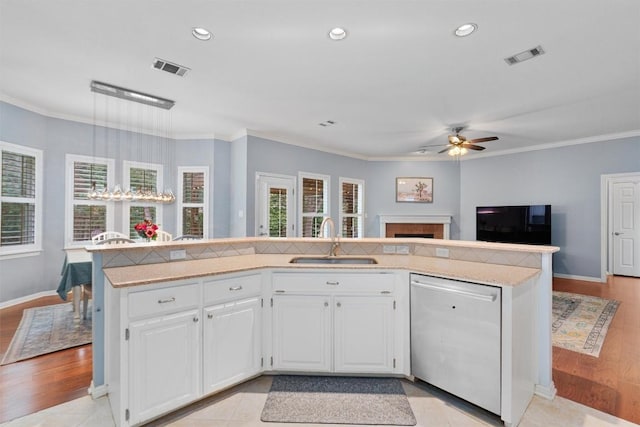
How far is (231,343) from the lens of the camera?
2.22 m

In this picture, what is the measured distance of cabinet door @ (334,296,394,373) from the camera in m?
2.41

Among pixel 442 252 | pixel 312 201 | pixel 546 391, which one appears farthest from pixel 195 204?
pixel 546 391

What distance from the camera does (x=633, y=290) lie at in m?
5.08

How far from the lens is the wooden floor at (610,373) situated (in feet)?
Result: 7.15

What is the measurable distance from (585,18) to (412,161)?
17.3ft

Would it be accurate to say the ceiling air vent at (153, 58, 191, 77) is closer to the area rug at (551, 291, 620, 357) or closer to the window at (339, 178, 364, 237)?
the window at (339, 178, 364, 237)

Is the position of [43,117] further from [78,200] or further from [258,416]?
[258,416]

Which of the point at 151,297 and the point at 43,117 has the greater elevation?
the point at 43,117

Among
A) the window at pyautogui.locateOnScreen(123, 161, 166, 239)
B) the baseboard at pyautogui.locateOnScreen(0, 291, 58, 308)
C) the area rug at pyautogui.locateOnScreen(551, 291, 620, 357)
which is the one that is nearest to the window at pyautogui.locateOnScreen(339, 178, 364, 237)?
the window at pyautogui.locateOnScreen(123, 161, 166, 239)

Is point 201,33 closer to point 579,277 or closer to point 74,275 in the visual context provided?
point 74,275

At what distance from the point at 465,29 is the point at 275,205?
159 inches

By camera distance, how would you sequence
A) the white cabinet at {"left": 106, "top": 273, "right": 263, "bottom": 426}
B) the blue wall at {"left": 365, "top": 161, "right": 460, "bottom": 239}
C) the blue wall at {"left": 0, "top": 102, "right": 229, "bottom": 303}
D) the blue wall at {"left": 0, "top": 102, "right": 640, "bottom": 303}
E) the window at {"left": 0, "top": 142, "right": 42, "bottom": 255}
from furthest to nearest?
1. the blue wall at {"left": 365, "top": 161, "right": 460, "bottom": 239}
2. the blue wall at {"left": 0, "top": 102, "right": 640, "bottom": 303}
3. the blue wall at {"left": 0, "top": 102, "right": 229, "bottom": 303}
4. the window at {"left": 0, "top": 142, "right": 42, "bottom": 255}
5. the white cabinet at {"left": 106, "top": 273, "right": 263, "bottom": 426}

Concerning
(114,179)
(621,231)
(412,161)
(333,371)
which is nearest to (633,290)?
(621,231)

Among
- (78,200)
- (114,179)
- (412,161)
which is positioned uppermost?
(412,161)
